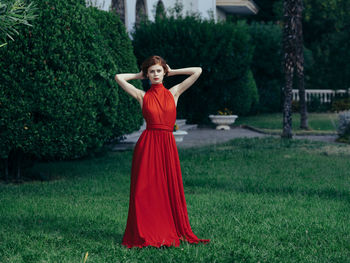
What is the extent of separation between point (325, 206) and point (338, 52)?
29.5 m

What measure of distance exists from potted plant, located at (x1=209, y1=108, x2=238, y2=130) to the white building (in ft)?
13.6

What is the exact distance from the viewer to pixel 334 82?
34438 mm

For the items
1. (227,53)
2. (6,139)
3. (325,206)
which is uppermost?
(227,53)

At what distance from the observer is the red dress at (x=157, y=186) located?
512 cm

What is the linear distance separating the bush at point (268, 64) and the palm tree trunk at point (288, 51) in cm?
1326

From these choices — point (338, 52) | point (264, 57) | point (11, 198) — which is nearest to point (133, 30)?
point (264, 57)

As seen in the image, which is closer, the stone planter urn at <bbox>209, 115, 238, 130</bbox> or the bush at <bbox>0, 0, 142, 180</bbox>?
the bush at <bbox>0, 0, 142, 180</bbox>

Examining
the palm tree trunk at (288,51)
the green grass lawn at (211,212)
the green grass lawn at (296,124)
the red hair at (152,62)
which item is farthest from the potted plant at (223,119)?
the red hair at (152,62)

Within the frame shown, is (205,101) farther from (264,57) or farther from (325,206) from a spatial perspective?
(325,206)

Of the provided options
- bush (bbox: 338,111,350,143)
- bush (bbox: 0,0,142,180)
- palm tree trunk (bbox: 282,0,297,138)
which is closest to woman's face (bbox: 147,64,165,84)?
bush (bbox: 0,0,142,180)

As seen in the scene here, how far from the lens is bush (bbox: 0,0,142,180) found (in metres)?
8.34

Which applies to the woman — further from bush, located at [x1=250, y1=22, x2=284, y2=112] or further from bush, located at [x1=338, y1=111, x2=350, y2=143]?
bush, located at [x1=250, y1=22, x2=284, y2=112]

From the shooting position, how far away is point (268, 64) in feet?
98.0

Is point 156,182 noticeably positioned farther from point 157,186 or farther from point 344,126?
point 344,126
